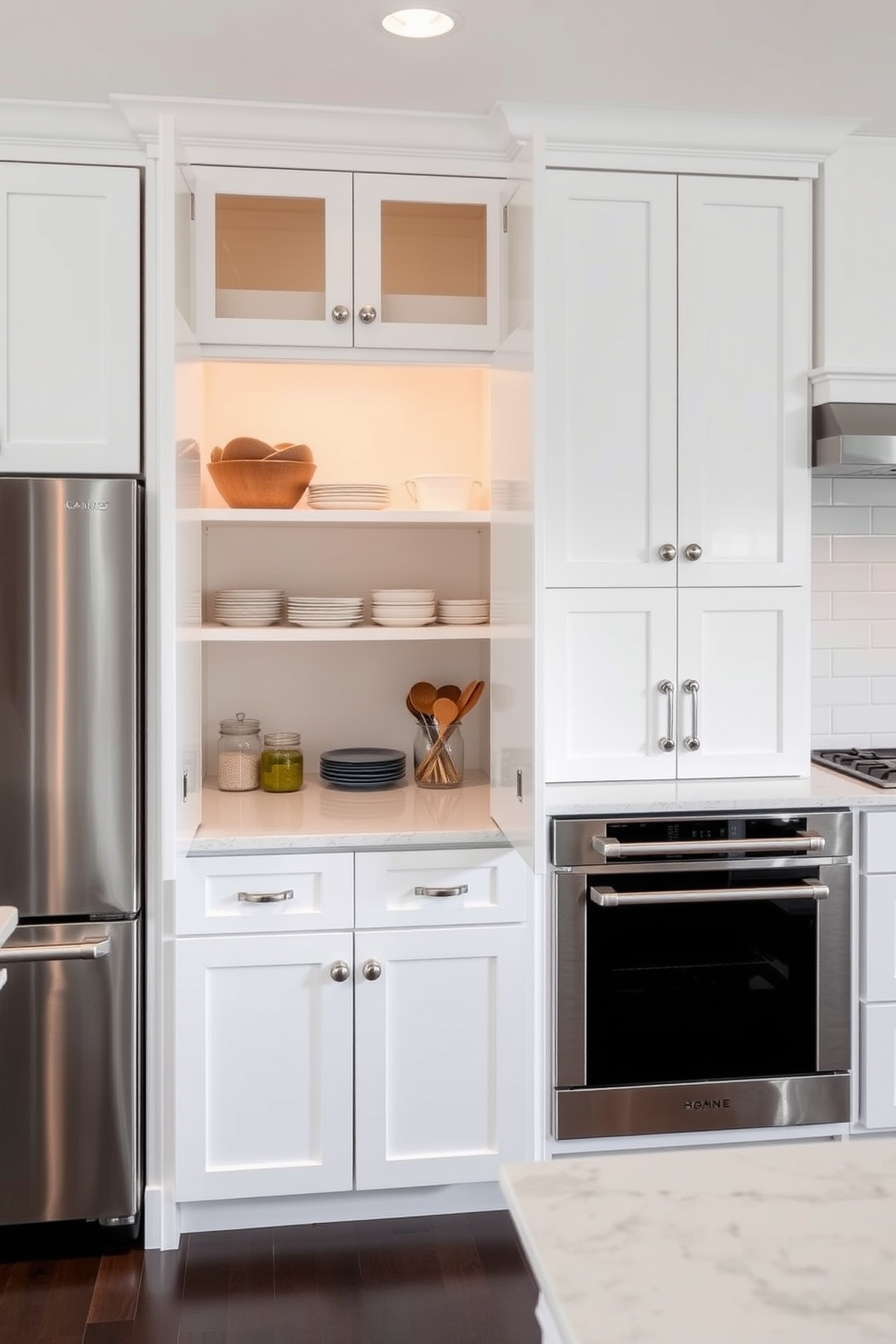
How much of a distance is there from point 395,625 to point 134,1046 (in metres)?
1.11

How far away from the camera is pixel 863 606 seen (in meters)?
3.23

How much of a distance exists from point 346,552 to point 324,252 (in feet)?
2.63

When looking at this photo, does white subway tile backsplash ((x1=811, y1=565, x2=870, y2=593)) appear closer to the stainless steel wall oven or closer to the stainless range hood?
the stainless range hood

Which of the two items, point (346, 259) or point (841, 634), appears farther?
point (841, 634)

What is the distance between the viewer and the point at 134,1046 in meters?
2.53

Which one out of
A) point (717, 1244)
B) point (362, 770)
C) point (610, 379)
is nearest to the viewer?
point (717, 1244)

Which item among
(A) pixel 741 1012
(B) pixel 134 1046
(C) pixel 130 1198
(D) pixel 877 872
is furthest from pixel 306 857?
(D) pixel 877 872

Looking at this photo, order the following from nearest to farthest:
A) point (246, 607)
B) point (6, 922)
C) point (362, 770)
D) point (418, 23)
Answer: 1. point (6, 922)
2. point (418, 23)
3. point (246, 607)
4. point (362, 770)

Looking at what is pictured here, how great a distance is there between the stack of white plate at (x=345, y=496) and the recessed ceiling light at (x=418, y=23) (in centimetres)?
94

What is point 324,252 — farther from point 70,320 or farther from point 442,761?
point 442,761

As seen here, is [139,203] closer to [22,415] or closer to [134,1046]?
[22,415]

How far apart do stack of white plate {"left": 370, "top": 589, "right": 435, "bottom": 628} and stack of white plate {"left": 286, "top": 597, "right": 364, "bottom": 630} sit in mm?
66

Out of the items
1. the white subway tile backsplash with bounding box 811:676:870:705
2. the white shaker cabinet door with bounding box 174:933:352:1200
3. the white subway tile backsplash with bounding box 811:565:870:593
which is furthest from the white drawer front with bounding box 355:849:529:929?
the white subway tile backsplash with bounding box 811:565:870:593

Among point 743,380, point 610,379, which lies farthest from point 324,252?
point 743,380
